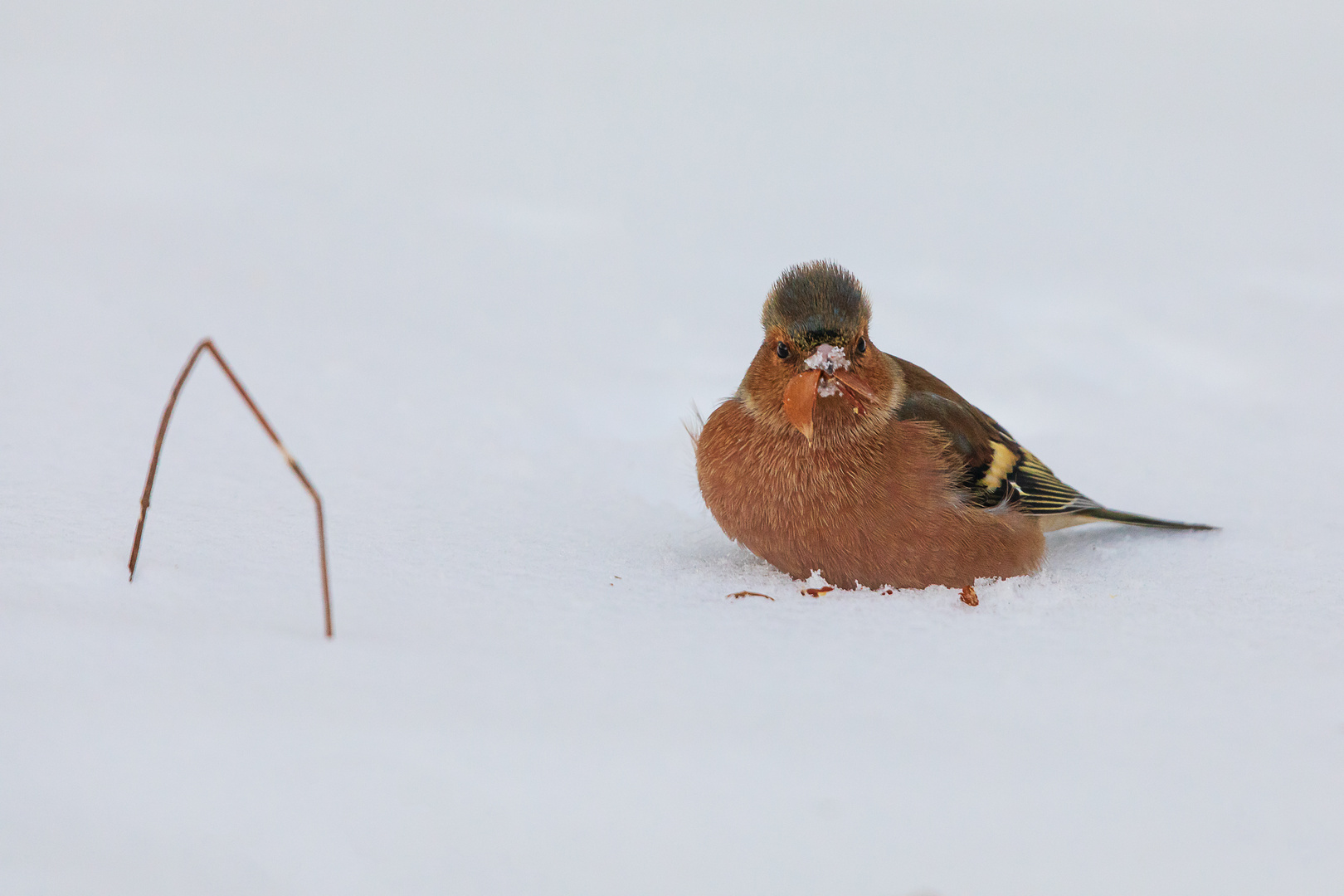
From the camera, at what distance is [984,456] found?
3721mm

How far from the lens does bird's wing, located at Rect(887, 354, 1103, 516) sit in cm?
362

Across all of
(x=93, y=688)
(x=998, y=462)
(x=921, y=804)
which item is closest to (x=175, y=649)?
(x=93, y=688)

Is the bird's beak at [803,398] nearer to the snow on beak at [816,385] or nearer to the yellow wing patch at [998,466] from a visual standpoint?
the snow on beak at [816,385]

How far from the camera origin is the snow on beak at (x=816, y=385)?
3.35 metres

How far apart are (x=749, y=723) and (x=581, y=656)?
0.47 m

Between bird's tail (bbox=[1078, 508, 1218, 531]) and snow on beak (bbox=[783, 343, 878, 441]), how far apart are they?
4.20ft

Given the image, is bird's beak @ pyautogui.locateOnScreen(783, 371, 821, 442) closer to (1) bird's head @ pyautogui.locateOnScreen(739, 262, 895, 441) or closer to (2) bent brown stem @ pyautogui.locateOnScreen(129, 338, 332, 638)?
(1) bird's head @ pyautogui.locateOnScreen(739, 262, 895, 441)

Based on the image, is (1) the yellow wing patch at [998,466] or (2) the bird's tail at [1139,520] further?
(2) the bird's tail at [1139,520]

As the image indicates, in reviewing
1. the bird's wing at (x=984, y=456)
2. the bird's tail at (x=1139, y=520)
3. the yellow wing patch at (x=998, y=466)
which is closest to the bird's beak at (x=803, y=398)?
the bird's wing at (x=984, y=456)

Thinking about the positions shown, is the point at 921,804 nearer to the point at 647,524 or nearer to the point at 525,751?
the point at 525,751

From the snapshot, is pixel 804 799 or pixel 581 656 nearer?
pixel 804 799

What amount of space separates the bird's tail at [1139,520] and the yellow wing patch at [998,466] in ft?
1.49

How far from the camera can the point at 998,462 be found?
379cm

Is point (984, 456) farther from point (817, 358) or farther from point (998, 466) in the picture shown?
point (817, 358)
